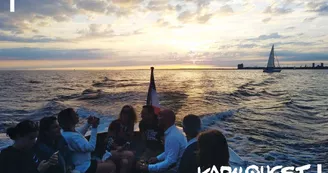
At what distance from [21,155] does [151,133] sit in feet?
10.5

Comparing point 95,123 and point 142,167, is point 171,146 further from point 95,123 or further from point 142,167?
point 95,123

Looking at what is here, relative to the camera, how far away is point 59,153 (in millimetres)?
4191

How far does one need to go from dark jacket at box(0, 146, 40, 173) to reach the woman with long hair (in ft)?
6.58

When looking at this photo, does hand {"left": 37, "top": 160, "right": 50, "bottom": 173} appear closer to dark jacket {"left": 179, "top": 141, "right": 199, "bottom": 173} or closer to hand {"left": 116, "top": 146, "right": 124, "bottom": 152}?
dark jacket {"left": 179, "top": 141, "right": 199, "bottom": 173}

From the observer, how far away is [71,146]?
4.47m

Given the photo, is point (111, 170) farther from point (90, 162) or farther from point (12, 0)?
point (12, 0)

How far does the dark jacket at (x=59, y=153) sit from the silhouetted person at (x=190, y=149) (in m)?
1.59

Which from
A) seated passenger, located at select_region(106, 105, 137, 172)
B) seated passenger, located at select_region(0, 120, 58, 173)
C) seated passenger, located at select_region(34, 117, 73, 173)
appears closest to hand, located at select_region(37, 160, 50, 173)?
seated passenger, located at select_region(0, 120, 58, 173)

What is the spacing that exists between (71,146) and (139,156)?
246 centimetres

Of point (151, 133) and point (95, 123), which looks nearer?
point (95, 123)

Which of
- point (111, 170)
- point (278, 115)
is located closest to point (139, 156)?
point (111, 170)

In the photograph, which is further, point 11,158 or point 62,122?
point 62,122

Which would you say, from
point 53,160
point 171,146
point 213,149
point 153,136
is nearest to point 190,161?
point 213,149

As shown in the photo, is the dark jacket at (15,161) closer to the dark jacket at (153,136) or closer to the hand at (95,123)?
the hand at (95,123)
